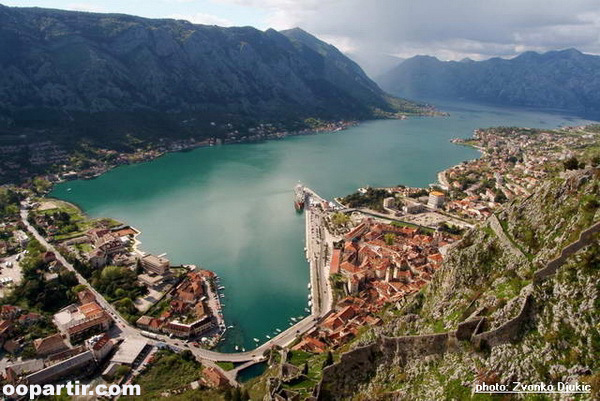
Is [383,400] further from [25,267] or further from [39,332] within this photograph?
[25,267]

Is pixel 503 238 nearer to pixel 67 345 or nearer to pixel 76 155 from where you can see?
pixel 67 345

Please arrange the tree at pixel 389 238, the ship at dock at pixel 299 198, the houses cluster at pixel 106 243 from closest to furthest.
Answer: the houses cluster at pixel 106 243 → the tree at pixel 389 238 → the ship at dock at pixel 299 198

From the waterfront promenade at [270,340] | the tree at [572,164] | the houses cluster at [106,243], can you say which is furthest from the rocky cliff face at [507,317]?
the houses cluster at [106,243]

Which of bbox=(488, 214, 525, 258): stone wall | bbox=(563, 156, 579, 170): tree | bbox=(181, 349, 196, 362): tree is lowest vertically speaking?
bbox=(181, 349, 196, 362): tree

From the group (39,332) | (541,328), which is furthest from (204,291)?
(541,328)

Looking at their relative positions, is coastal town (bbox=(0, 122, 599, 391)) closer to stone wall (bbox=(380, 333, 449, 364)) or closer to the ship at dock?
the ship at dock

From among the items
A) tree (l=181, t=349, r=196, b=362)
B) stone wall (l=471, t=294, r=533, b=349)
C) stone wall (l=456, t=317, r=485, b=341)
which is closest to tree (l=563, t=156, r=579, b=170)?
stone wall (l=471, t=294, r=533, b=349)

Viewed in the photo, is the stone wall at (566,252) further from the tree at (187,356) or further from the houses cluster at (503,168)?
the houses cluster at (503,168)
